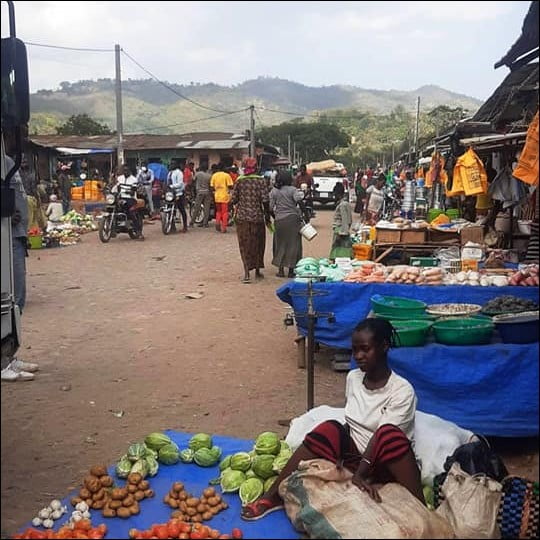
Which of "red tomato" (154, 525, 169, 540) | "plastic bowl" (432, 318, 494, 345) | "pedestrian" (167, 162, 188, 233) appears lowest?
"red tomato" (154, 525, 169, 540)

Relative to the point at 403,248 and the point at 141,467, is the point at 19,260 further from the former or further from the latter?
the point at 403,248

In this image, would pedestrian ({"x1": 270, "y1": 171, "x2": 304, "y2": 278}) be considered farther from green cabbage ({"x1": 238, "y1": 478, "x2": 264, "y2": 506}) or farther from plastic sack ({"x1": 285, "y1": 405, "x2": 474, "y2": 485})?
green cabbage ({"x1": 238, "y1": 478, "x2": 264, "y2": 506})

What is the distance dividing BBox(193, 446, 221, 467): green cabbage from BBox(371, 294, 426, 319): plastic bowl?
6.32ft

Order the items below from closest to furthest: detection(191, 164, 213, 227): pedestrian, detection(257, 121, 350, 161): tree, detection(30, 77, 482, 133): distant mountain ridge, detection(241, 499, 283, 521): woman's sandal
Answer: detection(241, 499, 283, 521): woman's sandal < detection(191, 164, 213, 227): pedestrian < detection(257, 121, 350, 161): tree < detection(30, 77, 482, 133): distant mountain ridge

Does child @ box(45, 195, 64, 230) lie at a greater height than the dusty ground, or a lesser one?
greater

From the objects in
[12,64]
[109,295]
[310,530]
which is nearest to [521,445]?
[310,530]

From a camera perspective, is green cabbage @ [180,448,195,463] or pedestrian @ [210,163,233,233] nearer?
green cabbage @ [180,448,195,463]

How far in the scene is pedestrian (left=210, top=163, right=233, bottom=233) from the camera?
16688 millimetres

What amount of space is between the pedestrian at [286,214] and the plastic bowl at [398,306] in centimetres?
428

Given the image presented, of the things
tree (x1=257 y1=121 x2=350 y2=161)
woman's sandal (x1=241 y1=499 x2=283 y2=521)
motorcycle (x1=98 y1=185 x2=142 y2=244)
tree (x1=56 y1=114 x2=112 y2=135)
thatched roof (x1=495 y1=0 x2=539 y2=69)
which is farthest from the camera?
tree (x1=257 y1=121 x2=350 y2=161)

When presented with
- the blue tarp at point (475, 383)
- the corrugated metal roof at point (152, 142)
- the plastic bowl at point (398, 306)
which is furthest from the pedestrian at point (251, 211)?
the corrugated metal roof at point (152, 142)

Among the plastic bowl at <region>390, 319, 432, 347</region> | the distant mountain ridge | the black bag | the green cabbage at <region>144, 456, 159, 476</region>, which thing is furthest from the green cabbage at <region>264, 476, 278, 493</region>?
the distant mountain ridge

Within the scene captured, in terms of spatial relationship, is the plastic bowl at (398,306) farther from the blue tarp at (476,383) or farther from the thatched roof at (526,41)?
the thatched roof at (526,41)

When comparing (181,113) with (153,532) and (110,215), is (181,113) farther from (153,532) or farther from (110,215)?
(153,532)
